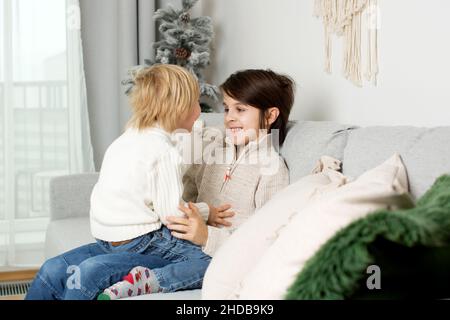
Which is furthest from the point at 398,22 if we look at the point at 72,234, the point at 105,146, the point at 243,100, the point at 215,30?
the point at 105,146

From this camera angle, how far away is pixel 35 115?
12.0ft

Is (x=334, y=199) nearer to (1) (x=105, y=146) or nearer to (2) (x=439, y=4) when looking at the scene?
(2) (x=439, y=4)

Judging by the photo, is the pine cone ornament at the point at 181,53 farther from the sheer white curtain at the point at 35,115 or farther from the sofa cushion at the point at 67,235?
the sofa cushion at the point at 67,235

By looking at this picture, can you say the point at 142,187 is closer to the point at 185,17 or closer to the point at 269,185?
the point at 269,185

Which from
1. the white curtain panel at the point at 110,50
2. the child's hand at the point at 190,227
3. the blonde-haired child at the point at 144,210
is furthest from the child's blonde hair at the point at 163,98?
the white curtain panel at the point at 110,50

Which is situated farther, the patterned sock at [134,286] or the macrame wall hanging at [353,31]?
the macrame wall hanging at [353,31]

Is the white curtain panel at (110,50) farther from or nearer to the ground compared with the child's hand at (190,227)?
farther from the ground

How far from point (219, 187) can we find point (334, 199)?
45.9 inches

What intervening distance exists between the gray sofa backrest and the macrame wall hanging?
0.29m

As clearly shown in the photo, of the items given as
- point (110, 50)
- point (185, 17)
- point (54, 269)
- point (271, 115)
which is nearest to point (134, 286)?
point (54, 269)

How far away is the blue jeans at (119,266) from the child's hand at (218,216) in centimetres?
15

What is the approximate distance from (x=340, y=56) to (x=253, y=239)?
3.97 ft

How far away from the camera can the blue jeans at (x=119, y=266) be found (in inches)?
67.2

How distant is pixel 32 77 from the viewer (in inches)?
144
